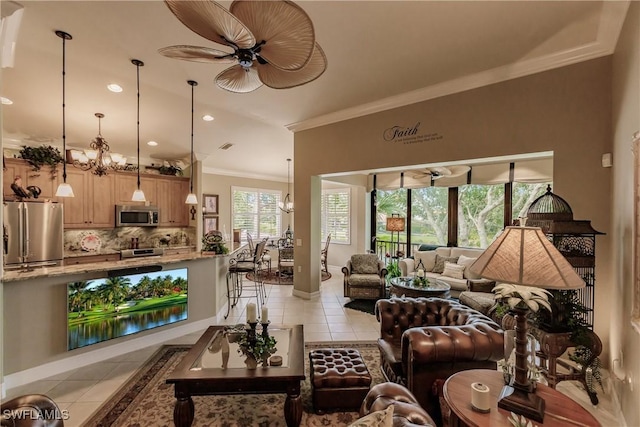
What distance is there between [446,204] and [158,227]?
6.95 meters

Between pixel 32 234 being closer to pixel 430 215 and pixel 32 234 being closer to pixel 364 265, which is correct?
pixel 364 265

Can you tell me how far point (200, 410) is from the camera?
2395mm

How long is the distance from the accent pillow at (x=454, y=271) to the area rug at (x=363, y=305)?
1.55 metres

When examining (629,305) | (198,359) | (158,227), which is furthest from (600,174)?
(158,227)

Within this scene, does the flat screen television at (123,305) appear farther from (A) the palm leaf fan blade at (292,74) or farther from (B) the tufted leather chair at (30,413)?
(A) the palm leaf fan blade at (292,74)

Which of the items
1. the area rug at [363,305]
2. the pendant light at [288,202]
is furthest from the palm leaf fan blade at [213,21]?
the pendant light at [288,202]

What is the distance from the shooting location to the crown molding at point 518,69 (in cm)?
249

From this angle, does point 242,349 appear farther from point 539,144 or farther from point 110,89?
point 110,89

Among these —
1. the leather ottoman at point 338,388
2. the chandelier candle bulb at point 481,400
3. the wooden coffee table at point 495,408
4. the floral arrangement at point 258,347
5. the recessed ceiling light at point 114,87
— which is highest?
the recessed ceiling light at point 114,87

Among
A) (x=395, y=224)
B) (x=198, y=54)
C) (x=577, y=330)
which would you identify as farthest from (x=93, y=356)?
(x=395, y=224)

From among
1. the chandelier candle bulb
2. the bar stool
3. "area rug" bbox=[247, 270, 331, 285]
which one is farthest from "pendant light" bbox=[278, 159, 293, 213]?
the chandelier candle bulb

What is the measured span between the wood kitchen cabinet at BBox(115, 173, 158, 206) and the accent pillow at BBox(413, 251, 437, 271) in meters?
6.11

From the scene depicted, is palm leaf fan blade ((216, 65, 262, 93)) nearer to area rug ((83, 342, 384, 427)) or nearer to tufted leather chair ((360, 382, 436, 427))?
tufted leather chair ((360, 382, 436, 427))

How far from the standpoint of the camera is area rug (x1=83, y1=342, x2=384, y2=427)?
2.24 meters
